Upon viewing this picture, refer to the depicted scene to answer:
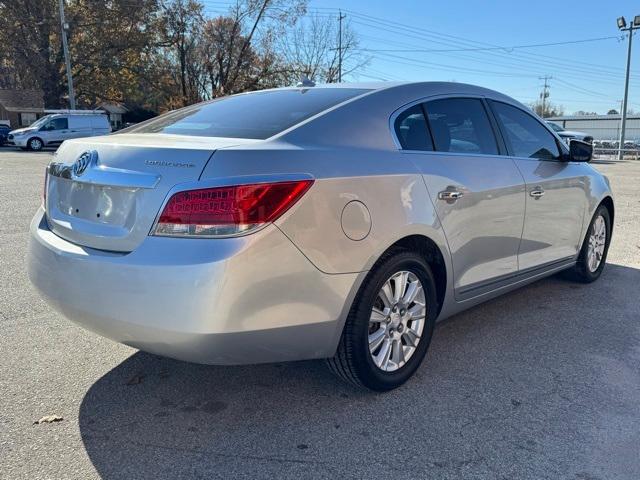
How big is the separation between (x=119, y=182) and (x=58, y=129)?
30218mm

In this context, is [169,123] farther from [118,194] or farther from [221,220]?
[221,220]

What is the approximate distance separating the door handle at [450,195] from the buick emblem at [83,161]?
1856 mm

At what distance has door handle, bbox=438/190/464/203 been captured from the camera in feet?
10.8

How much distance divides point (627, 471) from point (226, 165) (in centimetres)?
218

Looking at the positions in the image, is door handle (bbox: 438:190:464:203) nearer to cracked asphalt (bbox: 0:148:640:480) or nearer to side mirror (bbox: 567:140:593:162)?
cracked asphalt (bbox: 0:148:640:480)

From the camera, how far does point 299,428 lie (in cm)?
279

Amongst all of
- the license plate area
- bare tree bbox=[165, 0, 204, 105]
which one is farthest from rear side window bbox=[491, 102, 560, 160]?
bare tree bbox=[165, 0, 204, 105]

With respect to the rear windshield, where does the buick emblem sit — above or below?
below

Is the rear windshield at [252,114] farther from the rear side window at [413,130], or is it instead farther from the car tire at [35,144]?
the car tire at [35,144]

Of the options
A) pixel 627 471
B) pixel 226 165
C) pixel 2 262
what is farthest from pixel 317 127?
pixel 2 262

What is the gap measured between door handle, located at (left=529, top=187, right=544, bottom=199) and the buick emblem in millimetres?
2906

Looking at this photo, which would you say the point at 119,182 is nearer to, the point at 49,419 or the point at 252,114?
the point at 252,114

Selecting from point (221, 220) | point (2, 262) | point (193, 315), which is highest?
point (221, 220)

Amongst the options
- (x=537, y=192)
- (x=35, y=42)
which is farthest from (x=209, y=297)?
(x=35, y=42)
